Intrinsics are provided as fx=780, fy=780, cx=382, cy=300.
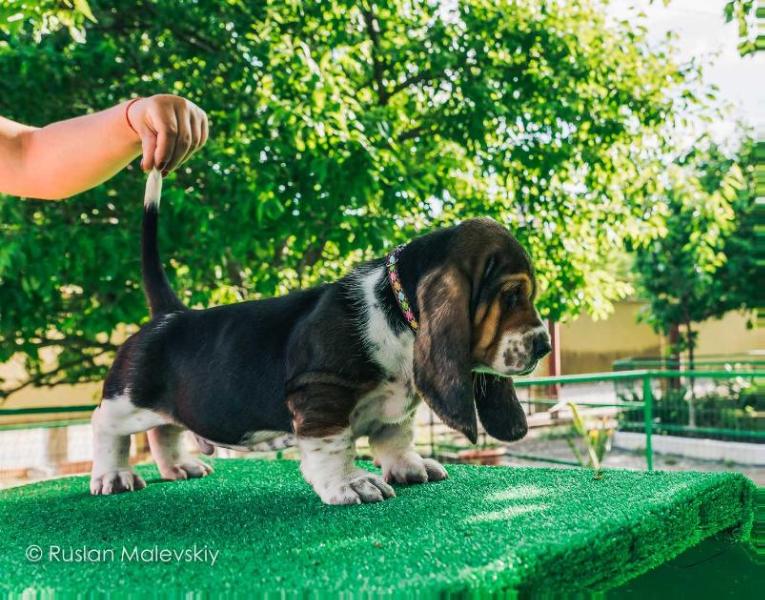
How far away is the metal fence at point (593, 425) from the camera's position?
705 cm

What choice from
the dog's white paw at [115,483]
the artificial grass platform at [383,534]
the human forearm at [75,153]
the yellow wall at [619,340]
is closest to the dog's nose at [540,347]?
the artificial grass platform at [383,534]

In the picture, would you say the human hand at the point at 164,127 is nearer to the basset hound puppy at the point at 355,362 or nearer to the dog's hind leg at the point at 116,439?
the basset hound puppy at the point at 355,362

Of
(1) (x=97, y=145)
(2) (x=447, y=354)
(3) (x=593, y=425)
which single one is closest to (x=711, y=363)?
(3) (x=593, y=425)

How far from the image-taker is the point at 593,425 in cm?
526

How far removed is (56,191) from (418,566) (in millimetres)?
1767

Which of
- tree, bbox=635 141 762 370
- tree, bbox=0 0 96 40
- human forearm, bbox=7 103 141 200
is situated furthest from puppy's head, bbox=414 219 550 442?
tree, bbox=635 141 762 370

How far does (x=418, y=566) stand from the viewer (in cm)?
171

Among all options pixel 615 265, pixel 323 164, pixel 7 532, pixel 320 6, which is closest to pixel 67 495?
pixel 7 532

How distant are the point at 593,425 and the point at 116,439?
3352 mm

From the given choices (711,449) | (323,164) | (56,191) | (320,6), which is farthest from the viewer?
(711,449)

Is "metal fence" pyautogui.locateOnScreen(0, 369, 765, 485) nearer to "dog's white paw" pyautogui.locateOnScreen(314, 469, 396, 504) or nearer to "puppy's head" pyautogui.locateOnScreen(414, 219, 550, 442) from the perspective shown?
"dog's white paw" pyautogui.locateOnScreen(314, 469, 396, 504)

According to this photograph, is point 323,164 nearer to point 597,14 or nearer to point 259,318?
point 259,318

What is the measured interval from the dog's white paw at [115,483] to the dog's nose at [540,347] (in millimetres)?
1736

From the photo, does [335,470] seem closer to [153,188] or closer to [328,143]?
[153,188]
